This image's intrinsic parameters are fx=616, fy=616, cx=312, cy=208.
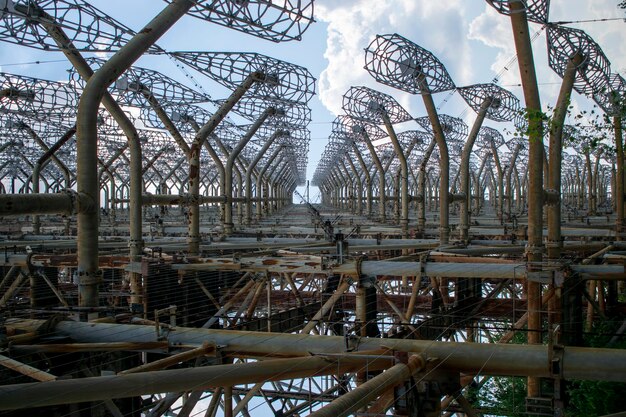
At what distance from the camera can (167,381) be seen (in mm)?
4359

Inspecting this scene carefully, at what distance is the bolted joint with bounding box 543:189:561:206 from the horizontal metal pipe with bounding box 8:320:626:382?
5.54 m

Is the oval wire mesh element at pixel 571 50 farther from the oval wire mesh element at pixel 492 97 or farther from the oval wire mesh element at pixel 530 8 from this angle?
the oval wire mesh element at pixel 492 97

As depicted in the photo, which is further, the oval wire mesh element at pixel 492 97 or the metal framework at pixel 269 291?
the oval wire mesh element at pixel 492 97

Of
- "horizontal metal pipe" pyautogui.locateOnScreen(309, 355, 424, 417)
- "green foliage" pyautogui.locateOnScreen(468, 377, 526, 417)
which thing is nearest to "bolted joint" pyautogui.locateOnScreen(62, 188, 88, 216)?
"horizontal metal pipe" pyautogui.locateOnScreen(309, 355, 424, 417)

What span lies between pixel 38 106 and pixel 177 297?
12792mm

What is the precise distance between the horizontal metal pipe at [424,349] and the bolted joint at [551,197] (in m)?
5.54

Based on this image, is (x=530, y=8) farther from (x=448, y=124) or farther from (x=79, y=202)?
(x=448, y=124)

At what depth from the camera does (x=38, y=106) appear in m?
22.0

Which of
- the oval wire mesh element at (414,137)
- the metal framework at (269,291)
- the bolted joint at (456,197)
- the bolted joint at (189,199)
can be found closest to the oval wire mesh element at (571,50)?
the metal framework at (269,291)

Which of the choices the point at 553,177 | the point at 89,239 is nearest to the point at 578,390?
the point at 553,177

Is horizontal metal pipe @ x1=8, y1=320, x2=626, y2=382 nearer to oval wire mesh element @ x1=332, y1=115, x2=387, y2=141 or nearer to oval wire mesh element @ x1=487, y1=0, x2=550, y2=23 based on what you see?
oval wire mesh element @ x1=487, y1=0, x2=550, y2=23

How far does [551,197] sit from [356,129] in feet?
68.3

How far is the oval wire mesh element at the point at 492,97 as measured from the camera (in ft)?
63.3

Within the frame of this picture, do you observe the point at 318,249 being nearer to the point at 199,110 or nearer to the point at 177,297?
the point at 177,297
